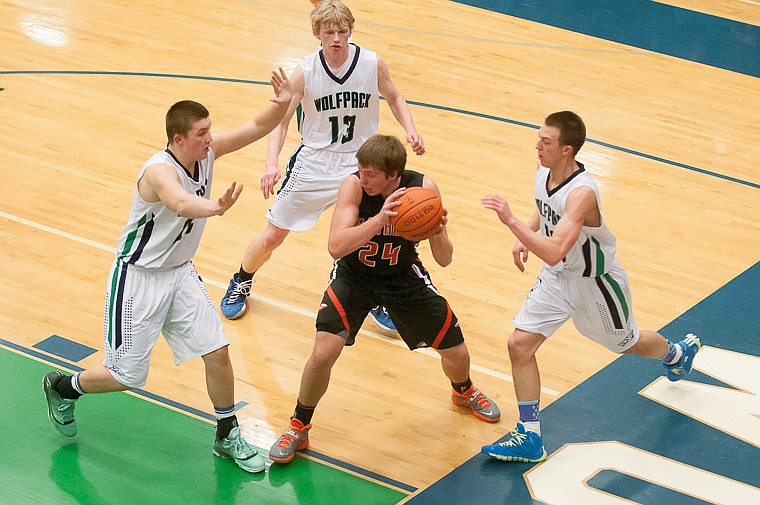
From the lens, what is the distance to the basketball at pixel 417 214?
6.02 meters

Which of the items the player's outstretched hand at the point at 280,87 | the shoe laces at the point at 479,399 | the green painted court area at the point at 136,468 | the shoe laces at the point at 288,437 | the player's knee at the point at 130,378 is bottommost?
the green painted court area at the point at 136,468

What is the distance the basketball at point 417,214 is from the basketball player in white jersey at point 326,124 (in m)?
1.52

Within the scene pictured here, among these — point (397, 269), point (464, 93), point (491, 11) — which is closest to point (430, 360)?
point (397, 269)

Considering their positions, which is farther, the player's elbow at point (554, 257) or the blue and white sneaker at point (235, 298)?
the blue and white sneaker at point (235, 298)

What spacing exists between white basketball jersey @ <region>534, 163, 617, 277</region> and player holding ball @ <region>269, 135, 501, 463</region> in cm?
58

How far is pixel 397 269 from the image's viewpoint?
658 cm

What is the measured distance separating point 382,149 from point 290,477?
73.4 inches

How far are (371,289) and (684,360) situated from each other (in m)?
2.16

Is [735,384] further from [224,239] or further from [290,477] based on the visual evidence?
[224,239]

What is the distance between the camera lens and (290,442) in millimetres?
6480

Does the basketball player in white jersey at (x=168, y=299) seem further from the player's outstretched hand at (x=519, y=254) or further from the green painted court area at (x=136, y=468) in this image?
the player's outstretched hand at (x=519, y=254)

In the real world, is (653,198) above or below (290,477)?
above

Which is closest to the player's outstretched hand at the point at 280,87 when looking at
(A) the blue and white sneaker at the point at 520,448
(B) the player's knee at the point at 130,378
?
(B) the player's knee at the point at 130,378

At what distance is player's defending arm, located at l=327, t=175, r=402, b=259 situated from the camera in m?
6.03
